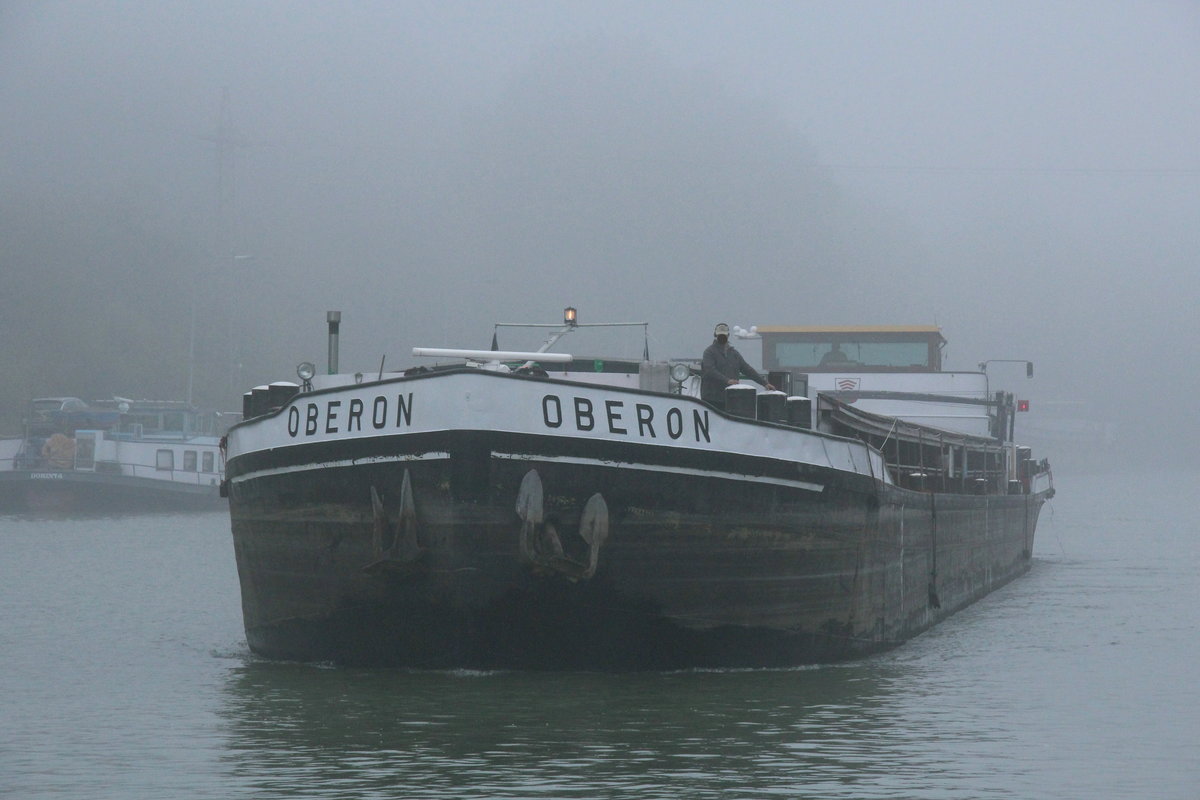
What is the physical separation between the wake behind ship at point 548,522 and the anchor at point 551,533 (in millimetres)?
16

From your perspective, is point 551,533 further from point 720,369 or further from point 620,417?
point 720,369

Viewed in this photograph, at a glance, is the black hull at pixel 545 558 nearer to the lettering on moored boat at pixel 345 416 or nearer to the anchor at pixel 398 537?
the anchor at pixel 398 537

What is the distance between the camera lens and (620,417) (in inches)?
476

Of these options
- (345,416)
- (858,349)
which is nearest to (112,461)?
(858,349)

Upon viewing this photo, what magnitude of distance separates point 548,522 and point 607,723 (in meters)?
1.83

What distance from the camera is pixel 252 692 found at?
12.7 meters

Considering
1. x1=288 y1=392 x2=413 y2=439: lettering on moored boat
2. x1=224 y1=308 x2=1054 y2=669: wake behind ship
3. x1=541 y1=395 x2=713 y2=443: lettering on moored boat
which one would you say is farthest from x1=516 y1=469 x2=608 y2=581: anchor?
x1=288 y1=392 x2=413 y2=439: lettering on moored boat

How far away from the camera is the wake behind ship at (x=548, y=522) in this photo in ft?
39.3

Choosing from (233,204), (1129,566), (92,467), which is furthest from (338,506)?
(233,204)

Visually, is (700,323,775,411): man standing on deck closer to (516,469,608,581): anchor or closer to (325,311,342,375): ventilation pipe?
(516,469,608,581): anchor

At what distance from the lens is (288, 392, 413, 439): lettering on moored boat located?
12188 millimetres

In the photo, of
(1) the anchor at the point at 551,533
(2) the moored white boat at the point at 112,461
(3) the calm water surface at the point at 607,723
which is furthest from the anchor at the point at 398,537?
(2) the moored white boat at the point at 112,461

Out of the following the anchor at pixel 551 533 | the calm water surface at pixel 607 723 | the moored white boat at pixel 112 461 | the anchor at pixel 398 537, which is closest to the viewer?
Result: the calm water surface at pixel 607 723

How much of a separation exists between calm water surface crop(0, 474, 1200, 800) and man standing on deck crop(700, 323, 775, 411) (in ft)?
8.97
